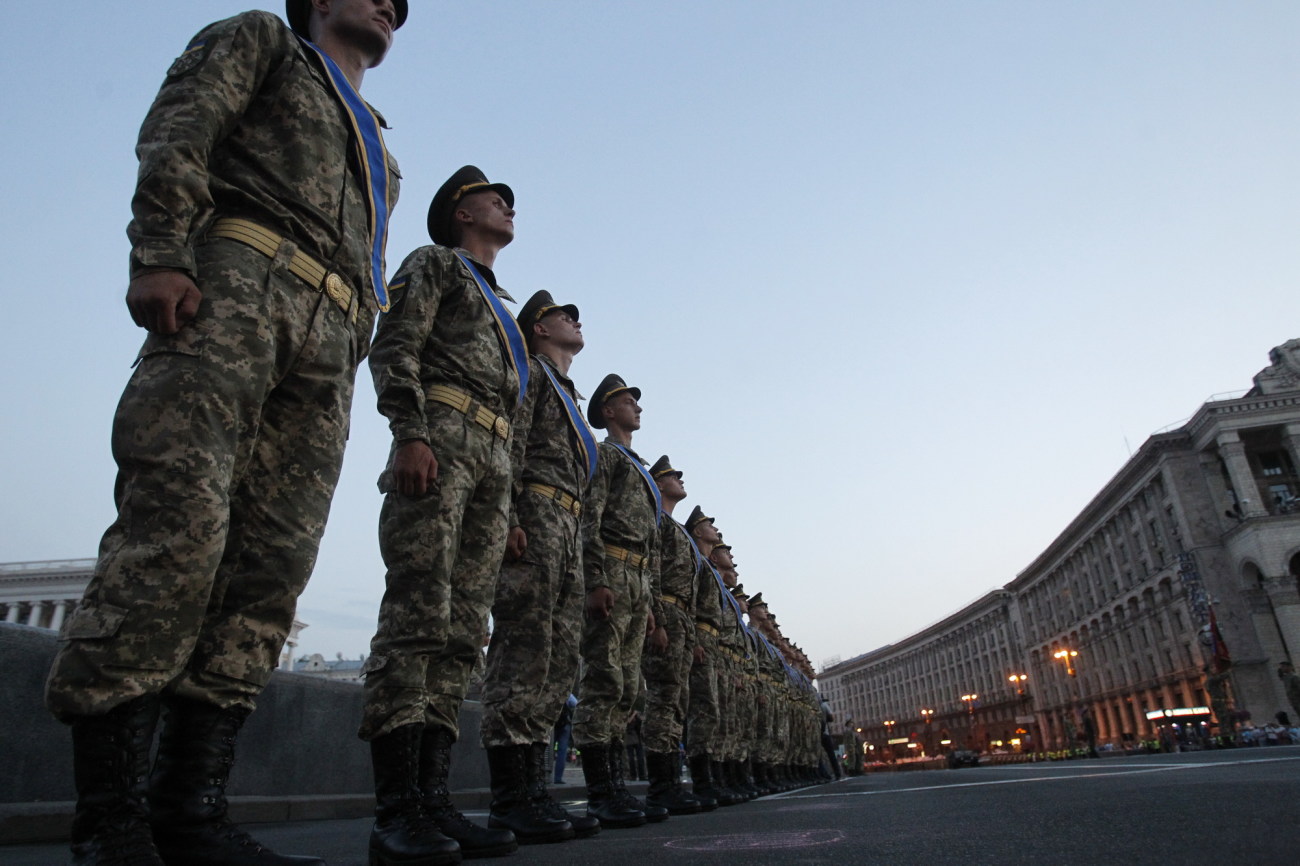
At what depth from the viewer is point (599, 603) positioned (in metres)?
4.63

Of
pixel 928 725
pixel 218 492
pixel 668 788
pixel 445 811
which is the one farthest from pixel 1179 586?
pixel 928 725

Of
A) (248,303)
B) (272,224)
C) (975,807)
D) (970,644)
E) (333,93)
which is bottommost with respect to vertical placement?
(975,807)

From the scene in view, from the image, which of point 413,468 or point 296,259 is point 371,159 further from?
point 413,468

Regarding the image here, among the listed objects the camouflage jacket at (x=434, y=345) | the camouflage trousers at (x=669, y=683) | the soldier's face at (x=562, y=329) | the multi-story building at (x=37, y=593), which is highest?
the multi-story building at (x=37, y=593)

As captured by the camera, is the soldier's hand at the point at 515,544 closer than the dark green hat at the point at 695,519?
Yes

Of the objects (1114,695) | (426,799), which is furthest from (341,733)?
(1114,695)

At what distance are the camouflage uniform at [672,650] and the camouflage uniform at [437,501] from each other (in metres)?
2.75

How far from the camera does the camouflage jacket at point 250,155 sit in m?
1.97

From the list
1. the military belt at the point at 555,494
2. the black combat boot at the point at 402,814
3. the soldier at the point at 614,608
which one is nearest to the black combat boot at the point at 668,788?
the soldier at the point at 614,608

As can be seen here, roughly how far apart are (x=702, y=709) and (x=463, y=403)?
4.78 meters

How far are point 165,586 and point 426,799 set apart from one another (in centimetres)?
143

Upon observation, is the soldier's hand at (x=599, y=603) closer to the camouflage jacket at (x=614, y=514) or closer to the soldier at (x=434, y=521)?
the camouflage jacket at (x=614, y=514)

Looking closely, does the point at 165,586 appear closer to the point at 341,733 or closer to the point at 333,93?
the point at 333,93

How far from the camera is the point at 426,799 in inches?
109
